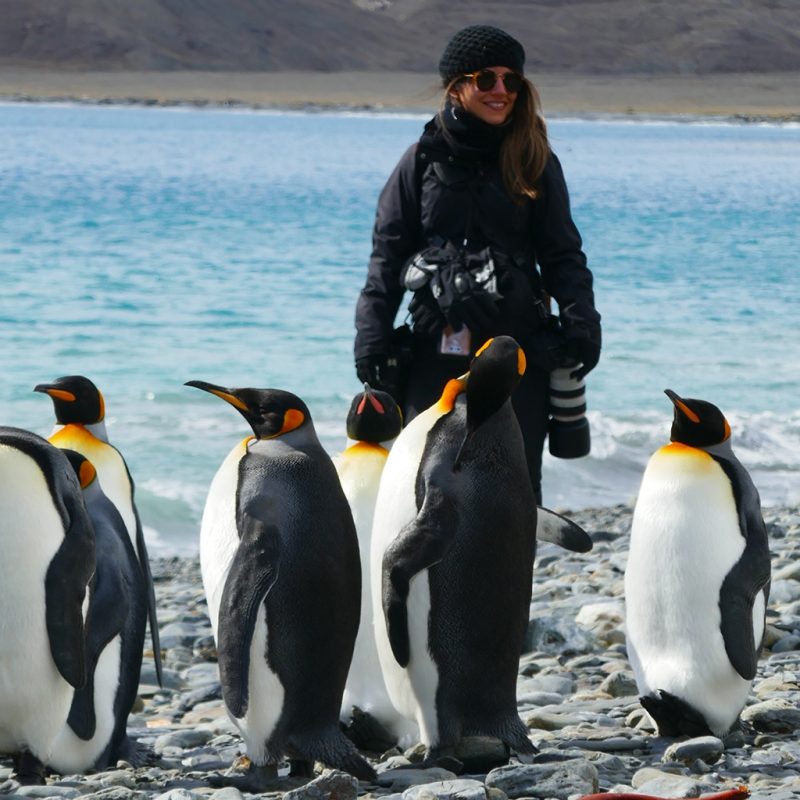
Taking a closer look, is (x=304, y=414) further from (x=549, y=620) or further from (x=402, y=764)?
(x=549, y=620)

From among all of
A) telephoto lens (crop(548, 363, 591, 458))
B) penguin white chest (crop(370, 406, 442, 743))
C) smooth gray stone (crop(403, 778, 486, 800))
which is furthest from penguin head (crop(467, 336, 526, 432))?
smooth gray stone (crop(403, 778, 486, 800))

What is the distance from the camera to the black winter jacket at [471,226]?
3.58 meters

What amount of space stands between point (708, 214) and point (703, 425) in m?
24.0

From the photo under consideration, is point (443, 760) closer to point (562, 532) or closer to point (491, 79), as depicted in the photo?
point (562, 532)

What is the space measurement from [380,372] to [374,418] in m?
0.18

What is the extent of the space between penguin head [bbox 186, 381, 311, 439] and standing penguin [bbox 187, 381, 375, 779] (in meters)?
0.09

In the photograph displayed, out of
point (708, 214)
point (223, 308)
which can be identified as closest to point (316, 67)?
point (708, 214)

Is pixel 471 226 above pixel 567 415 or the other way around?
above

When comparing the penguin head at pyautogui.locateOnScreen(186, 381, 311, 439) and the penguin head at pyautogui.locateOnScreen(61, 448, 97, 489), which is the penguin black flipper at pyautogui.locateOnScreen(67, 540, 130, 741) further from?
the penguin head at pyautogui.locateOnScreen(186, 381, 311, 439)

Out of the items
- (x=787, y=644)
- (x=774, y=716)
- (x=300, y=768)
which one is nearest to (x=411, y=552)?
(x=300, y=768)

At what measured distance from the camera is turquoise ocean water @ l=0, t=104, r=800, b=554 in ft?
30.6

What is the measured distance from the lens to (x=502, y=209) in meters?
3.58

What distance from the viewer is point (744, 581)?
11.3 feet

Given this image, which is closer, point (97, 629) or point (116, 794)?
point (116, 794)
